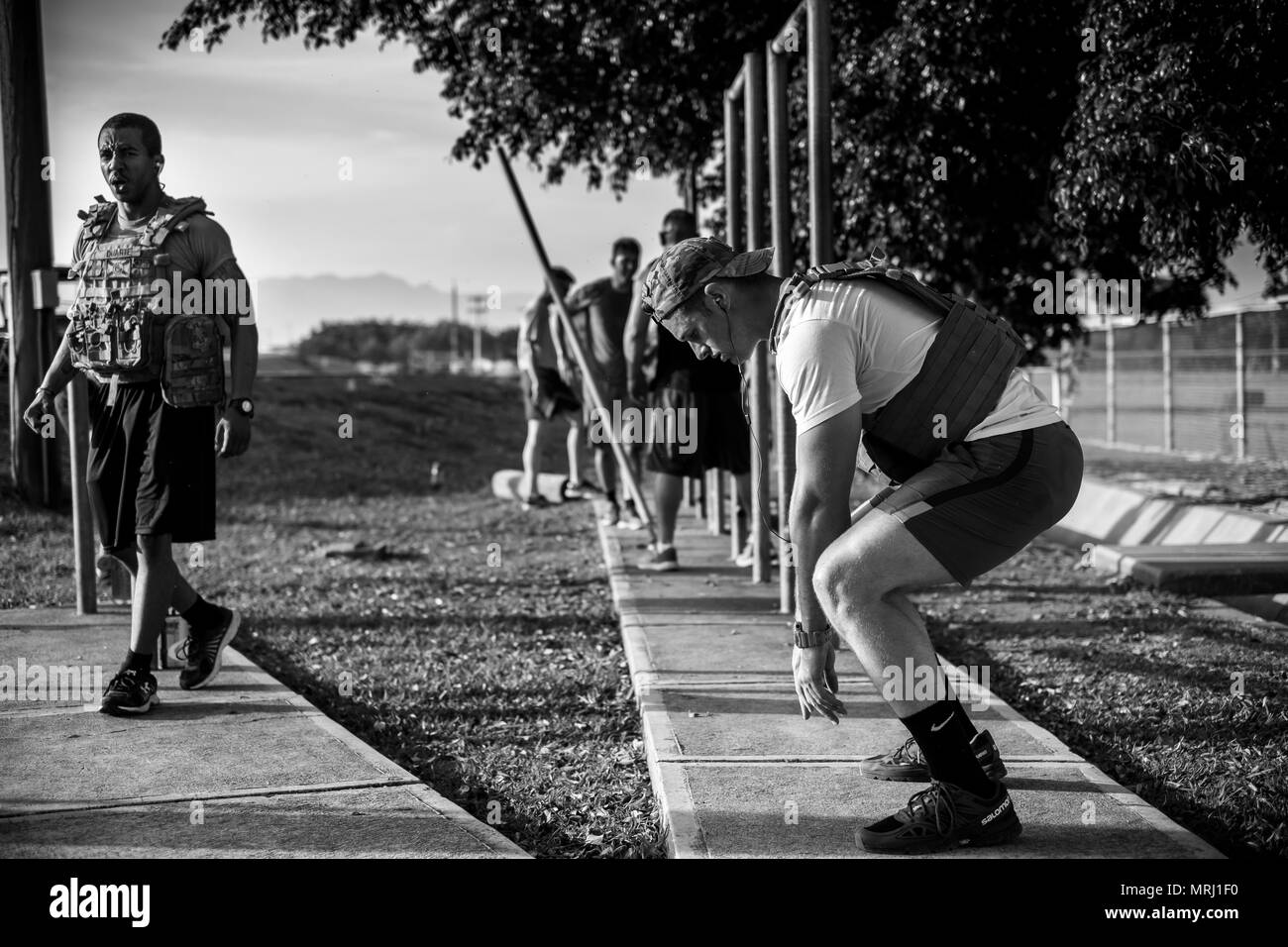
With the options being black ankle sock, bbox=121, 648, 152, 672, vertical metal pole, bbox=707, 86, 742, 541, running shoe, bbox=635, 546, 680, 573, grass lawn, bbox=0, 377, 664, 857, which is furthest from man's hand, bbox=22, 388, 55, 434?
vertical metal pole, bbox=707, 86, 742, 541

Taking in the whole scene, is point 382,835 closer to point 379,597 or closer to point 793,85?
point 379,597

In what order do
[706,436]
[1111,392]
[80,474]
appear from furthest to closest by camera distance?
[1111,392] → [706,436] → [80,474]

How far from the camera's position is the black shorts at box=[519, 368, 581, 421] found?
11.0 metres

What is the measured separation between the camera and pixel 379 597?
7.60m

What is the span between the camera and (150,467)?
15.7 feet

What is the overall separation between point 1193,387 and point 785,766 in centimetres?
1492

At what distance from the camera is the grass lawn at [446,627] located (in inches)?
167

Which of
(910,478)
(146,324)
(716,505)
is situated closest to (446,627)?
(146,324)

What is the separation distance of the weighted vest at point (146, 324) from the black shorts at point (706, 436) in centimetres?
329

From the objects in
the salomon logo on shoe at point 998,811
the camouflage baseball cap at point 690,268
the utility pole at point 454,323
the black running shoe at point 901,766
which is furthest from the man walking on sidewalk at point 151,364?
the utility pole at point 454,323

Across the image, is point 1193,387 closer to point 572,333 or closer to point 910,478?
point 572,333

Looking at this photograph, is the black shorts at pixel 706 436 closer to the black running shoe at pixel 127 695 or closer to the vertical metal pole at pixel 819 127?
the vertical metal pole at pixel 819 127

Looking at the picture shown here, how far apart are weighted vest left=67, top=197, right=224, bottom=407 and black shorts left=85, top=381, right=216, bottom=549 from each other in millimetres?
77
